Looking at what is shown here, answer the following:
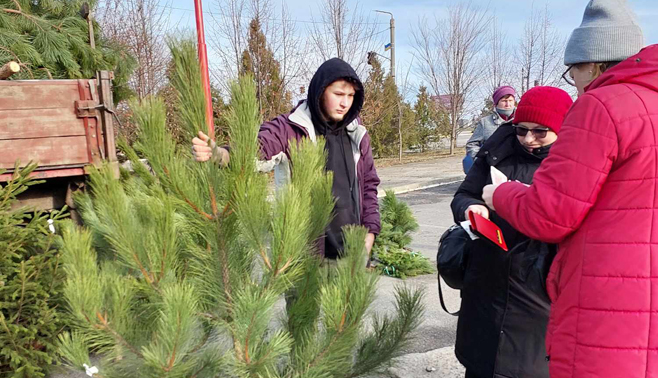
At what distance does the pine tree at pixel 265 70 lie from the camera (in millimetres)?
13305

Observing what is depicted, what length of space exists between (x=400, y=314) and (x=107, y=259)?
1070 millimetres

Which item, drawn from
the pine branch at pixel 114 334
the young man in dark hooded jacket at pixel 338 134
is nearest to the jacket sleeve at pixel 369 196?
the young man in dark hooded jacket at pixel 338 134

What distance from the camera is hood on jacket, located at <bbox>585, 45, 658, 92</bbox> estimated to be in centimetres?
127

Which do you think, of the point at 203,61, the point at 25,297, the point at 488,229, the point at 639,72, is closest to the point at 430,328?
the point at 488,229

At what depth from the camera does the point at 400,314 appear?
1954 millimetres

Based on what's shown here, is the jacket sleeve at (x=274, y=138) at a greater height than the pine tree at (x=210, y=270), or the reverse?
the jacket sleeve at (x=274, y=138)

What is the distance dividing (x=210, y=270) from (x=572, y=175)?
104 cm

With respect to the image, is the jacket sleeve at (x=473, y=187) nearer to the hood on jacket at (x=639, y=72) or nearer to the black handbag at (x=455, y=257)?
the black handbag at (x=455, y=257)

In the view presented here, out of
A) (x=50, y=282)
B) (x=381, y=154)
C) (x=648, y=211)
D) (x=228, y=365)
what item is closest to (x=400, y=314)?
(x=228, y=365)

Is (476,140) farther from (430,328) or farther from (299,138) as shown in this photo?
(299,138)

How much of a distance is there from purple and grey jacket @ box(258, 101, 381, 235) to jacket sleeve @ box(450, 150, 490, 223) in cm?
44

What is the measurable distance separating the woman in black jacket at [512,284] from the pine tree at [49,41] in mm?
4401

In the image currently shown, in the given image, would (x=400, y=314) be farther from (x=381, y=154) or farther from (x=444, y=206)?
(x=381, y=154)

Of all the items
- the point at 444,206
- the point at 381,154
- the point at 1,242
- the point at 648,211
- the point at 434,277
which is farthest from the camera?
the point at 381,154
